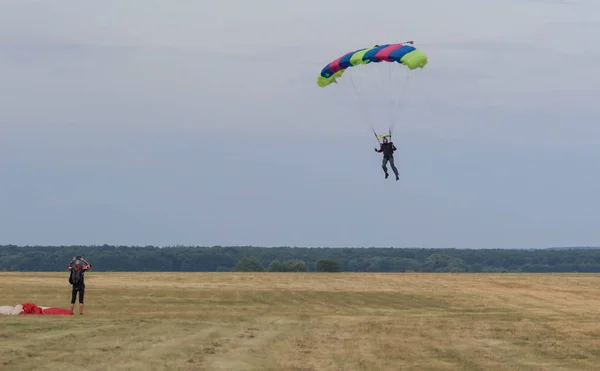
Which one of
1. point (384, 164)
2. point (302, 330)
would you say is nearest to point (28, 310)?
point (302, 330)

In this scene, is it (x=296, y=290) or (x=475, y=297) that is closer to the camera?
(x=475, y=297)

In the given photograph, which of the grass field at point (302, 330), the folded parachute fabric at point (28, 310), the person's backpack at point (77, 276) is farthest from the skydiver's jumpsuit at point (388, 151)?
the folded parachute fabric at point (28, 310)

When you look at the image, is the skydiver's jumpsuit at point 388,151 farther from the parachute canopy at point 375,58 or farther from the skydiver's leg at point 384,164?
the parachute canopy at point 375,58

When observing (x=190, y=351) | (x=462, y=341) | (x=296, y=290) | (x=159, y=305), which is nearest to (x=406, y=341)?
(x=462, y=341)

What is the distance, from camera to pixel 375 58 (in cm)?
4309

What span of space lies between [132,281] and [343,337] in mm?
41499

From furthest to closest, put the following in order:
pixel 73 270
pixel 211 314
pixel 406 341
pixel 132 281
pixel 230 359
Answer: pixel 132 281 → pixel 211 314 → pixel 73 270 → pixel 406 341 → pixel 230 359

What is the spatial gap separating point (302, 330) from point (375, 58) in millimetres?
16454

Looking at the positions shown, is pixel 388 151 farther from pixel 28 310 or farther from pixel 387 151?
pixel 28 310

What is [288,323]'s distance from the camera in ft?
109

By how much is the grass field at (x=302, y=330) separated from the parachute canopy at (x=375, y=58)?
1010 centimetres

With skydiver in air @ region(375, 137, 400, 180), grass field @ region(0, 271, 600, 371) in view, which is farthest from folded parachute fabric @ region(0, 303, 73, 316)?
skydiver in air @ region(375, 137, 400, 180)

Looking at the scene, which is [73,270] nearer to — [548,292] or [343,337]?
[343,337]

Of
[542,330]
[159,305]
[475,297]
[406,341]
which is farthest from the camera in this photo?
[475,297]
